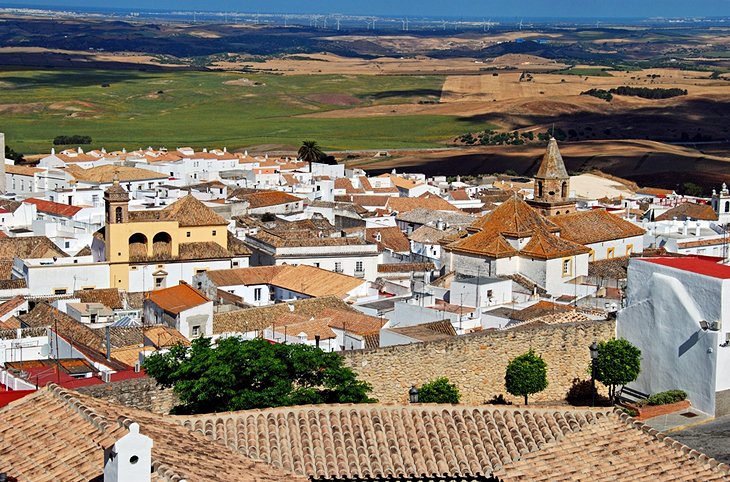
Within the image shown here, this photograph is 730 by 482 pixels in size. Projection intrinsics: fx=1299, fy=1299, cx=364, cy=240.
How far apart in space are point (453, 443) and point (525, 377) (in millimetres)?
7132

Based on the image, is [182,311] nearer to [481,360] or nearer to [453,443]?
[481,360]

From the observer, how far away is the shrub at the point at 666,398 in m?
21.4

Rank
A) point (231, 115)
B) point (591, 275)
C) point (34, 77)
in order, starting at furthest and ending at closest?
1. point (34, 77)
2. point (231, 115)
3. point (591, 275)

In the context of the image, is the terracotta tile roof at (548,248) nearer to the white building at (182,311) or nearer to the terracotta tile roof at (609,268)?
the terracotta tile roof at (609,268)

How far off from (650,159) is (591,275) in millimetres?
67394

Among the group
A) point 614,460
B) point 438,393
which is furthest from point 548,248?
point 614,460

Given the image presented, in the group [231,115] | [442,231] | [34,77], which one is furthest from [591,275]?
[34,77]

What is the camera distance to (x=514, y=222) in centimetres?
3666

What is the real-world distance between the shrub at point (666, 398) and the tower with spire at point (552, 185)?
24.0m

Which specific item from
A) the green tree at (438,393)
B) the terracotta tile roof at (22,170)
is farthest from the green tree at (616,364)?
the terracotta tile roof at (22,170)

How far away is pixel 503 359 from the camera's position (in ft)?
69.9

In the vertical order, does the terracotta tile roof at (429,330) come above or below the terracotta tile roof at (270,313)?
above

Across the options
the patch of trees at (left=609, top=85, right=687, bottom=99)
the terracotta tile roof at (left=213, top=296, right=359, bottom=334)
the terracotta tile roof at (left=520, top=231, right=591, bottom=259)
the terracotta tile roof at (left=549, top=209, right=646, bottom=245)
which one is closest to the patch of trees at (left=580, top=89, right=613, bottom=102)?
the patch of trees at (left=609, top=85, right=687, bottom=99)

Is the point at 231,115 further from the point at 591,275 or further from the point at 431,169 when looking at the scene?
the point at 591,275
